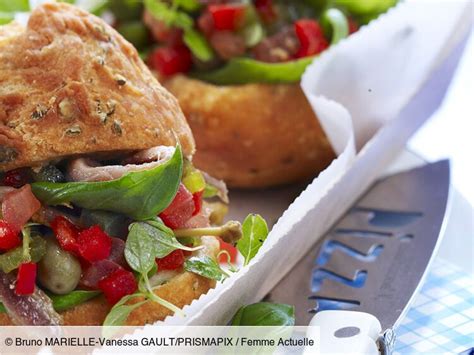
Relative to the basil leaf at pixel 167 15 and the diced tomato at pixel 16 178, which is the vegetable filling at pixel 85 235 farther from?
the basil leaf at pixel 167 15

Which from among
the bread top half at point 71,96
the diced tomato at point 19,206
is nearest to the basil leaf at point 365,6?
the bread top half at point 71,96

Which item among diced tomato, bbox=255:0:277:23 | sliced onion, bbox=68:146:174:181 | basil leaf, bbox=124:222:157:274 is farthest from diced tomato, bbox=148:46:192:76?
basil leaf, bbox=124:222:157:274

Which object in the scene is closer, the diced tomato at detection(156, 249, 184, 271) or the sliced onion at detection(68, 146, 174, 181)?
the sliced onion at detection(68, 146, 174, 181)

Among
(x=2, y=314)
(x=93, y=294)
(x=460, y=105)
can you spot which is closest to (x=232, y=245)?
(x=93, y=294)

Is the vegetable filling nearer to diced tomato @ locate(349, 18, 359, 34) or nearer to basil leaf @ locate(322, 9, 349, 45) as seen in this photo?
basil leaf @ locate(322, 9, 349, 45)

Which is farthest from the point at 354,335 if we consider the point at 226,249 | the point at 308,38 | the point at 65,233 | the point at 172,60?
the point at 172,60
